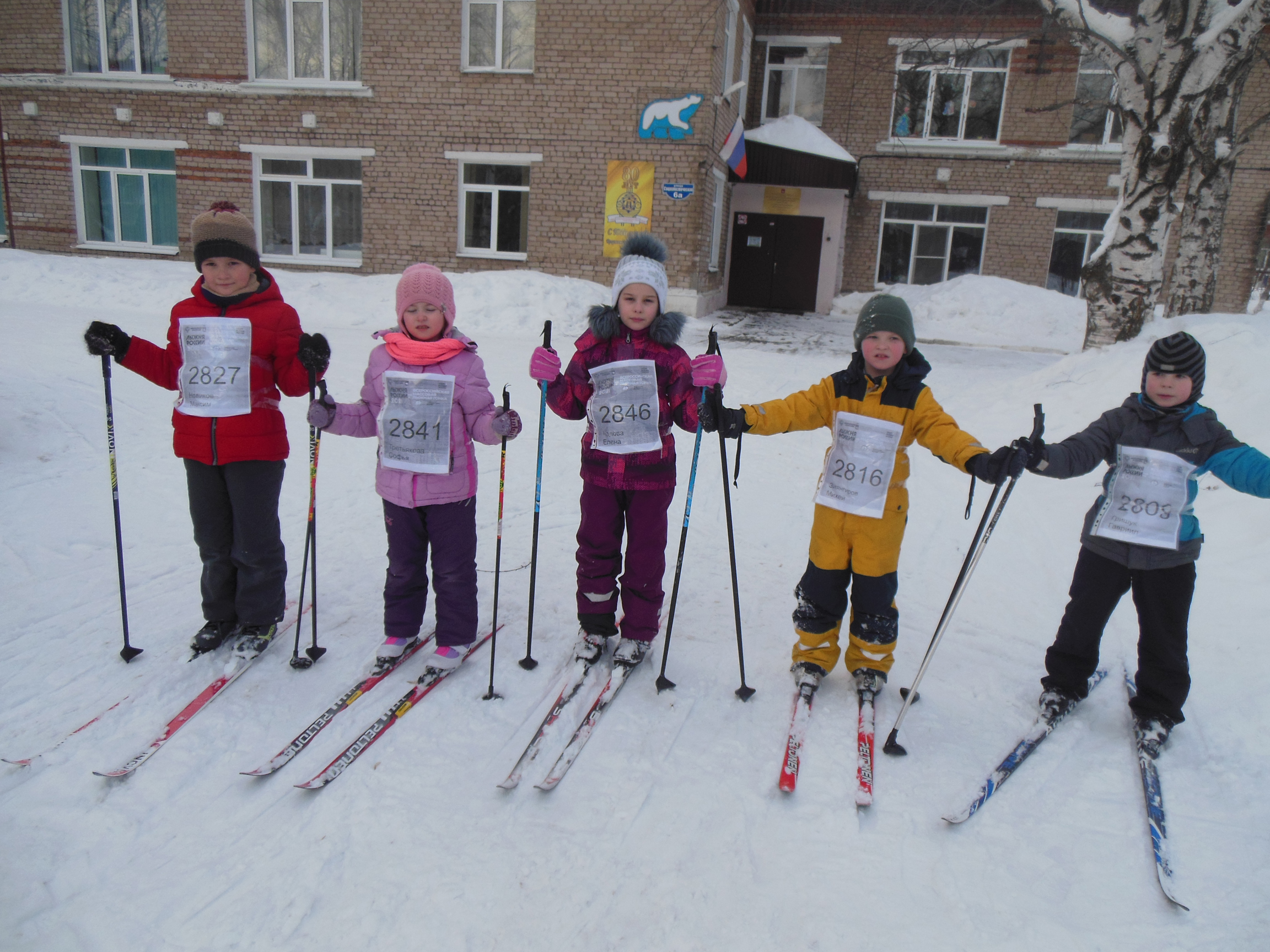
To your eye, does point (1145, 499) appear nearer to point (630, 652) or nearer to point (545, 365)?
point (630, 652)

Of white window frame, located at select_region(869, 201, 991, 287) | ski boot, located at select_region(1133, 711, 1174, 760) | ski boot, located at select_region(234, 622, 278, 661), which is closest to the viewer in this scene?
ski boot, located at select_region(1133, 711, 1174, 760)

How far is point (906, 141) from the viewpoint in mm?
17500

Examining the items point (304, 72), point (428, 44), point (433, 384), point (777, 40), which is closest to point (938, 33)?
point (777, 40)

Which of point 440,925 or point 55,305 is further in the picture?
point 55,305

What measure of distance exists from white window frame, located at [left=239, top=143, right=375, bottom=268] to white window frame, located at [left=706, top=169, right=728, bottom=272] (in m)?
6.44

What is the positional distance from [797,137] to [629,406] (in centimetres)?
1585

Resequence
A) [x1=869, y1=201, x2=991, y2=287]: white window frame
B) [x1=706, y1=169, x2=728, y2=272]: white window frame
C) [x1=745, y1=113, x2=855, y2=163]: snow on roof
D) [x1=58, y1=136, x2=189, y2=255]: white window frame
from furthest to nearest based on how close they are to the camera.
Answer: [x1=869, y1=201, x2=991, y2=287]: white window frame → [x1=745, y1=113, x2=855, y2=163]: snow on roof → [x1=706, y1=169, x2=728, y2=272]: white window frame → [x1=58, y1=136, x2=189, y2=255]: white window frame

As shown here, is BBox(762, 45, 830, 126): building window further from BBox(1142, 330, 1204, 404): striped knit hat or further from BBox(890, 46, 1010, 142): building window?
BBox(1142, 330, 1204, 404): striped knit hat

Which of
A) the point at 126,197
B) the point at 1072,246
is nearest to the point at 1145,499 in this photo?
the point at 1072,246

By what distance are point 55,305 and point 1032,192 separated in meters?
18.4

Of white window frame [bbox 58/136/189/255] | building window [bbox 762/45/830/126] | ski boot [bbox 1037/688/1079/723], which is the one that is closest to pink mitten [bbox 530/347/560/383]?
ski boot [bbox 1037/688/1079/723]

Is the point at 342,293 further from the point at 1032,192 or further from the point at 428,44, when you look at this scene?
the point at 1032,192

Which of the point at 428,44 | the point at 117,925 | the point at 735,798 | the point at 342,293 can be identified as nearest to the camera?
the point at 117,925

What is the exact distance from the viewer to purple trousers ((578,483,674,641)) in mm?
3248
